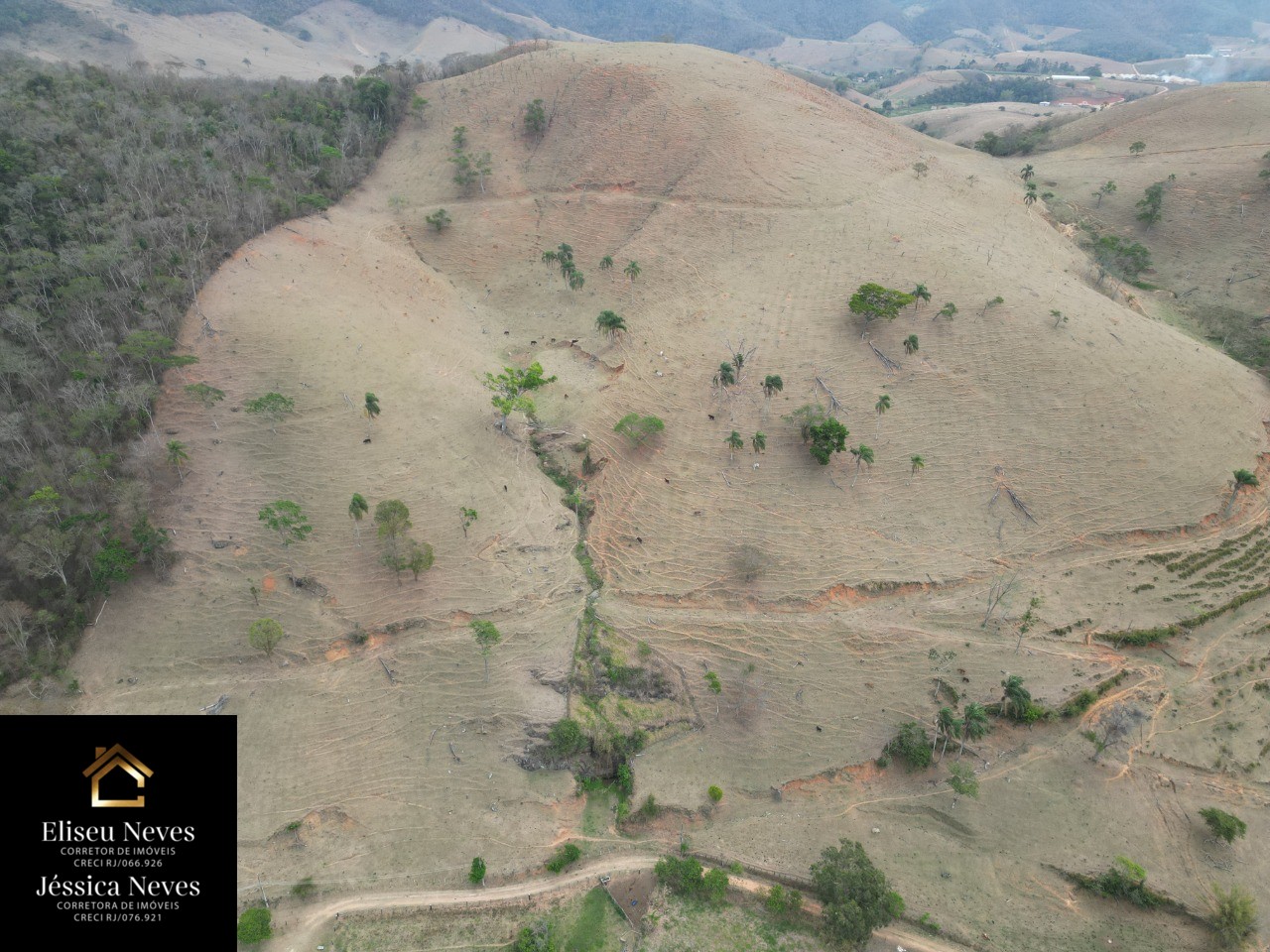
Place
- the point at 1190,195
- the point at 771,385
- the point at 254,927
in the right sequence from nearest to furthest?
the point at 254,927, the point at 771,385, the point at 1190,195

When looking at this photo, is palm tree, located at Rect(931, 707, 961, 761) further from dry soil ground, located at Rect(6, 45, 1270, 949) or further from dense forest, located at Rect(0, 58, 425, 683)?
dense forest, located at Rect(0, 58, 425, 683)

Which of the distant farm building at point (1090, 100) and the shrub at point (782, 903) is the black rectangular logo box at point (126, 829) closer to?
the shrub at point (782, 903)

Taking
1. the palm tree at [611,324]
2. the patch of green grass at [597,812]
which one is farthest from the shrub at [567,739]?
the palm tree at [611,324]

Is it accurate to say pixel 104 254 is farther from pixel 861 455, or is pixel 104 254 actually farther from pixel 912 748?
pixel 912 748

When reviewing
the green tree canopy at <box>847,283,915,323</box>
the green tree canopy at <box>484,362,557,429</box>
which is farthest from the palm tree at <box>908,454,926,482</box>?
the green tree canopy at <box>484,362,557,429</box>

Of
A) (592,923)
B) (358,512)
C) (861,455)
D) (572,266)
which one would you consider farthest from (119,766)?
(572,266)

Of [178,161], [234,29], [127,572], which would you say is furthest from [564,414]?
[234,29]
